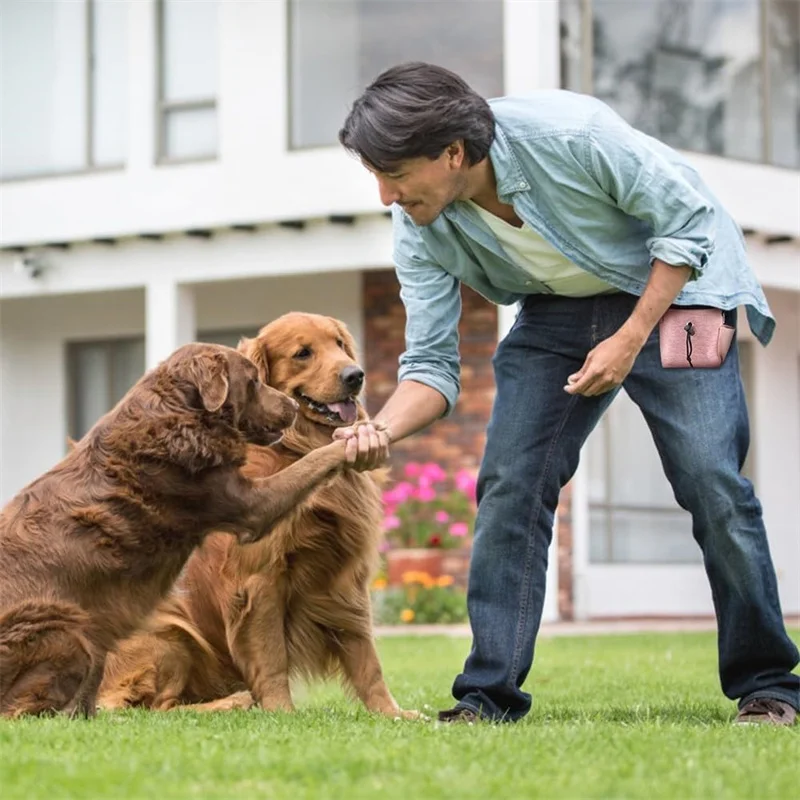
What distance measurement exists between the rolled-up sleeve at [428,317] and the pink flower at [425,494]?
9511 mm

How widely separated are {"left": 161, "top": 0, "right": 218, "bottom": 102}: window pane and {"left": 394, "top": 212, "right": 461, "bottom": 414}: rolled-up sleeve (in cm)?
1105

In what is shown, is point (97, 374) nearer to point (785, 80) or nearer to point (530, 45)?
point (530, 45)

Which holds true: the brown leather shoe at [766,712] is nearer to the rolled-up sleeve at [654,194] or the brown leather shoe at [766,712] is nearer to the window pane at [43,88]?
the rolled-up sleeve at [654,194]

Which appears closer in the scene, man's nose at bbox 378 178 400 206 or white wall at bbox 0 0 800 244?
man's nose at bbox 378 178 400 206

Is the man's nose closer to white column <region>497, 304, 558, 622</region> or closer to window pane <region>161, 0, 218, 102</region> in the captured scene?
white column <region>497, 304, 558, 622</region>

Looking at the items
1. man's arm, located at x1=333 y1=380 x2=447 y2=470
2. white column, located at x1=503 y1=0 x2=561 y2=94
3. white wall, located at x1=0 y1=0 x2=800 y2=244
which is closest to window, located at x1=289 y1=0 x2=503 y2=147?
white wall, located at x1=0 y1=0 x2=800 y2=244

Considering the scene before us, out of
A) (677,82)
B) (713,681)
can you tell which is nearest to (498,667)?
(713,681)

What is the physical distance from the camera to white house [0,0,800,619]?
50.4 ft

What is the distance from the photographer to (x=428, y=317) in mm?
5773

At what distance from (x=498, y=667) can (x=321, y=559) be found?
0.96 m

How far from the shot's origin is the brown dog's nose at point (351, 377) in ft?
20.3

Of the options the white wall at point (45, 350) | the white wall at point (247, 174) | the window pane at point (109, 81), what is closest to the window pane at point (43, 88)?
the window pane at point (109, 81)

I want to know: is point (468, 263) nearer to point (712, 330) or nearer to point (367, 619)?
point (712, 330)

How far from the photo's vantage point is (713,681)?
798cm
